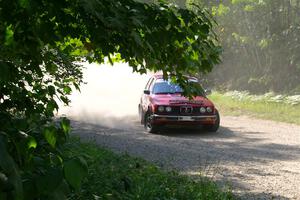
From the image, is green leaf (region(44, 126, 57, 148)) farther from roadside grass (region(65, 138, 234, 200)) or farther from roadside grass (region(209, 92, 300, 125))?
roadside grass (region(209, 92, 300, 125))

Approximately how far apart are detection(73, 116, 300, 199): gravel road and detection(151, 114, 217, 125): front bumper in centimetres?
38

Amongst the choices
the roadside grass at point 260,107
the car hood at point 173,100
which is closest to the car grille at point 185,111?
the car hood at point 173,100

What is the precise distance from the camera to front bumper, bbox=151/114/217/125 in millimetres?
13539

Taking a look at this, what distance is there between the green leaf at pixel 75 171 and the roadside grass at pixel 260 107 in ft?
53.0

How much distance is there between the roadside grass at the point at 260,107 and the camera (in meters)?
18.8

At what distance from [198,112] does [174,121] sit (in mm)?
788

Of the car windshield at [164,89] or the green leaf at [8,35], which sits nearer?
the green leaf at [8,35]

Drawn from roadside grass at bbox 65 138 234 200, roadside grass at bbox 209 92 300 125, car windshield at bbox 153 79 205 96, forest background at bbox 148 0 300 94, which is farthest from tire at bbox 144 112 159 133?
forest background at bbox 148 0 300 94

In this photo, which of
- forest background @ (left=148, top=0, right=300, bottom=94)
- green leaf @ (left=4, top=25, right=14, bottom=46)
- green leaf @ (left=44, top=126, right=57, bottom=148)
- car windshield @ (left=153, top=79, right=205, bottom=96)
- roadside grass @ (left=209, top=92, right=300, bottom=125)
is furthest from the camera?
forest background @ (left=148, top=0, right=300, bottom=94)

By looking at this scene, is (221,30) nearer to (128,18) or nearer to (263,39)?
(263,39)

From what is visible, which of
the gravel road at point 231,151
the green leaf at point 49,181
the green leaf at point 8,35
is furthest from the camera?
the gravel road at point 231,151

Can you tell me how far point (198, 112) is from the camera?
13688mm

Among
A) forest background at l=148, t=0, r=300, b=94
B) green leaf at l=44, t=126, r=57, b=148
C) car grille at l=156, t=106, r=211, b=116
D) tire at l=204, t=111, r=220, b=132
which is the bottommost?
tire at l=204, t=111, r=220, b=132

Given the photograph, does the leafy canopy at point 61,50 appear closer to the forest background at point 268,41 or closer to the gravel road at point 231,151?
the gravel road at point 231,151
